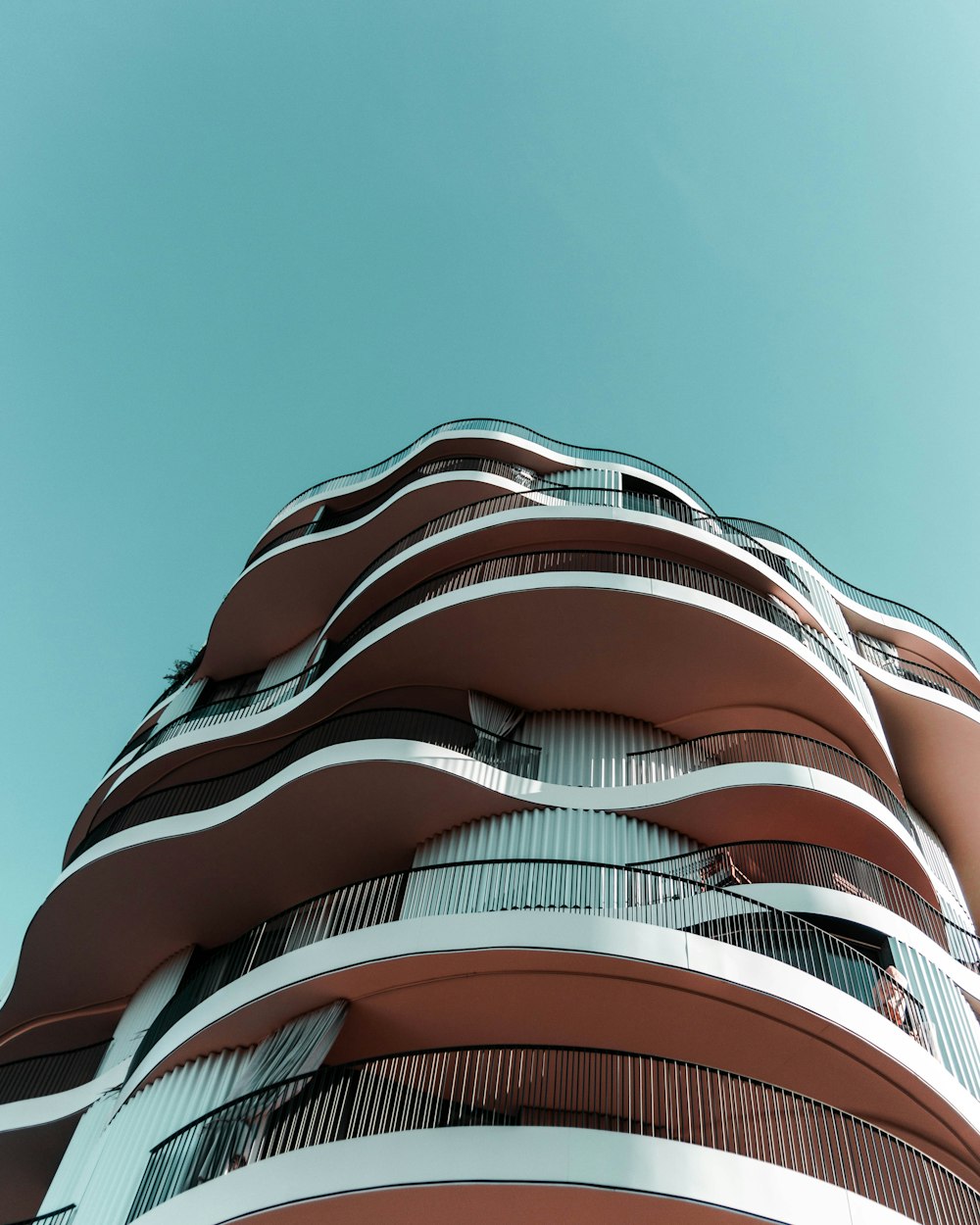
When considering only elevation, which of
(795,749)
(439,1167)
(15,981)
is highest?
(795,749)

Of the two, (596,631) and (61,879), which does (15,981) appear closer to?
(61,879)

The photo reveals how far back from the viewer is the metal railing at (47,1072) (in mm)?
19266

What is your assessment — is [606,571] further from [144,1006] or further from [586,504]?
[144,1006]

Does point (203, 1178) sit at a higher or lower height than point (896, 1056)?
lower

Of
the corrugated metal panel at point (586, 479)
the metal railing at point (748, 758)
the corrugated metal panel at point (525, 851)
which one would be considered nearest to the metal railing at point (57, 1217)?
the corrugated metal panel at point (525, 851)

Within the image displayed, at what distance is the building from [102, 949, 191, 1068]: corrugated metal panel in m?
0.10

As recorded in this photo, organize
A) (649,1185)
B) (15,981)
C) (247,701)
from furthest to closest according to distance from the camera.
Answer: (247,701) < (15,981) < (649,1185)

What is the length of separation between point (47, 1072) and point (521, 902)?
11.8 metres

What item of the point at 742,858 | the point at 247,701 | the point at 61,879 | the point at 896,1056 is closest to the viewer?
the point at 896,1056

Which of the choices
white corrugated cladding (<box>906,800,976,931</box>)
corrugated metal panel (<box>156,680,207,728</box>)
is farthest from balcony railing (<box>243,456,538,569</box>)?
white corrugated cladding (<box>906,800,976,931</box>)

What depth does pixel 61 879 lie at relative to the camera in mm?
17734

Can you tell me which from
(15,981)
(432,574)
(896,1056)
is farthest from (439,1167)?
(15,981)

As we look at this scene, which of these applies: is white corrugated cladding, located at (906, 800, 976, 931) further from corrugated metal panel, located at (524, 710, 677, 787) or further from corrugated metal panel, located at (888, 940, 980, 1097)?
corrugated metal panel, located at (524, 710, 677, 787)

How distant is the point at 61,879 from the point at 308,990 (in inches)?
296
